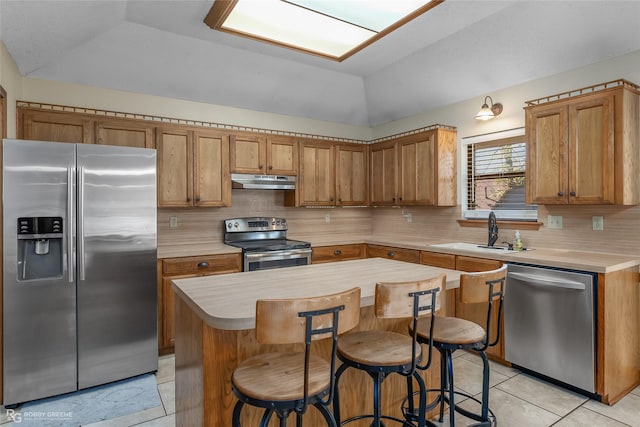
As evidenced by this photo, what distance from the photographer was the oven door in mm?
Result: 3727

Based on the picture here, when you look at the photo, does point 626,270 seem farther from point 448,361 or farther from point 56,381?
point 56,381

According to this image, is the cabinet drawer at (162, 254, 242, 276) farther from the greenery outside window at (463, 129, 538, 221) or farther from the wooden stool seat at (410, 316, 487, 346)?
the greenery outside window at (463, 129, 538, 221)

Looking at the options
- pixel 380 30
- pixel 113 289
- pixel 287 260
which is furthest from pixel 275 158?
pixel 113 289

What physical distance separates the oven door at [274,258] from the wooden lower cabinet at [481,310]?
1.61 meters

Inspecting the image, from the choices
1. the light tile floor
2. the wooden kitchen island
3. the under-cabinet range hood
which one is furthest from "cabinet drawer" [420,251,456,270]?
the under-cabinet range hood

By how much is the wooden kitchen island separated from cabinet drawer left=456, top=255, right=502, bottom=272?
90cm

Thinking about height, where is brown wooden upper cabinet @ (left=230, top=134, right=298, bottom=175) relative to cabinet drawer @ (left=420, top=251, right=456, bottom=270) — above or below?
above

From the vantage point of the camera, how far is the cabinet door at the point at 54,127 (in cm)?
309

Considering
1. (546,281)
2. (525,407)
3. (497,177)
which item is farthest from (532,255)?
(497,177)

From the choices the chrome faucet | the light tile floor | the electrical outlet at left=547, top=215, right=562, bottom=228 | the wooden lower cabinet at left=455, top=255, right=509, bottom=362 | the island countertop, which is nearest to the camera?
the island countertop

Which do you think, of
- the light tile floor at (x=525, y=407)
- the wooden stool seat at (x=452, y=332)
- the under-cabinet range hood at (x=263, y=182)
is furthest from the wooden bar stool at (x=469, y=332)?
the under-cabinet range hood at (x=263, y=182)

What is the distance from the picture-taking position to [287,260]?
3953 mm

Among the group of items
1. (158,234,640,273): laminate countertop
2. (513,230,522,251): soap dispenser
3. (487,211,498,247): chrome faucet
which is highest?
(487,211,498,247): chrome faucet

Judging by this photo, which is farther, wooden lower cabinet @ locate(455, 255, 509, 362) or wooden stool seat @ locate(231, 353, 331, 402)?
wooden lower cabinet @ locate(455, 255, 509, 362)
